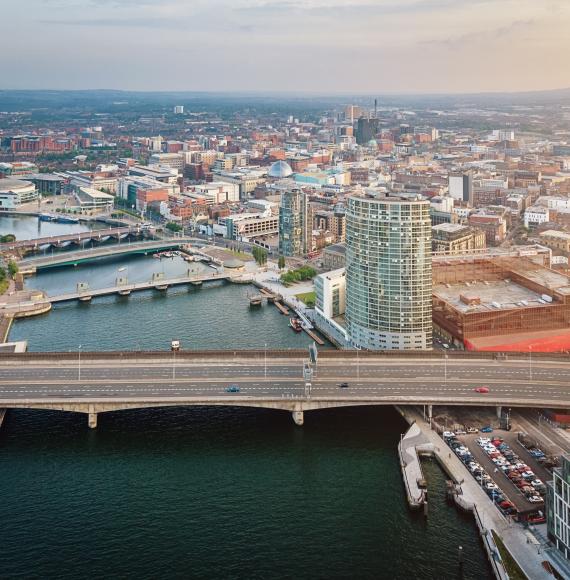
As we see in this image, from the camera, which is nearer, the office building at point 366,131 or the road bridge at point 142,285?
the road bridge at point 142,285

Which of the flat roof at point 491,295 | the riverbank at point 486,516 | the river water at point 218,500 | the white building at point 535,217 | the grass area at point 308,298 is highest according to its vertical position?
the white building at point 535,217

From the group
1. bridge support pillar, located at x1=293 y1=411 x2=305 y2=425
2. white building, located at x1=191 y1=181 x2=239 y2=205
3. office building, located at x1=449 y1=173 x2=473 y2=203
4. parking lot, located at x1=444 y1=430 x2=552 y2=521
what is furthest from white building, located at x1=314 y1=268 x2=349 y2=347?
white building, located at x1=191 y1=181 x2=239 y2=205

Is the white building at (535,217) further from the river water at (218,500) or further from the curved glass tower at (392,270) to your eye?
the river water at (218,500)

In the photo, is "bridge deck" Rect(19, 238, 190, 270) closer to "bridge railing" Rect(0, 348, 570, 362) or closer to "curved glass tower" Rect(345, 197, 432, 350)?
"bridge railing" Rect(0, 348, 570, 362)

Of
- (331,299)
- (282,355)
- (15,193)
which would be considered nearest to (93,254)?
(331,299)

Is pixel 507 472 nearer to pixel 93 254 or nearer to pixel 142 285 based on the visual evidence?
pixel 142 285

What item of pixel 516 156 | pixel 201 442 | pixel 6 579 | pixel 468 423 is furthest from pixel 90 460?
pixel 516 156

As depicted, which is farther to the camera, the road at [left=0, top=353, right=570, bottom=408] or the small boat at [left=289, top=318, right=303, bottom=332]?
the small boat at [left=289, top=318, right=303, bottom=332]

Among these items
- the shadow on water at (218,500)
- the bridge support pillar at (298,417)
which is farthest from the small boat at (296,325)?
the bridge support pillar at (298,417)
